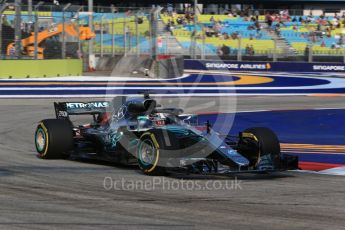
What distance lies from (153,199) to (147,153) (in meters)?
1.64

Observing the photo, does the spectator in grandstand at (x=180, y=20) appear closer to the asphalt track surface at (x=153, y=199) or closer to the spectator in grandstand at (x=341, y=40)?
the spectator in grandstand at (x=341, y=40)

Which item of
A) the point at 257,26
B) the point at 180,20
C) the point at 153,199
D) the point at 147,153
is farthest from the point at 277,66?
the point at 153,199

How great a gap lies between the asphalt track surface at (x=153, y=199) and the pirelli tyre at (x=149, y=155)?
4.2 inches

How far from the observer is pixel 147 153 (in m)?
8.73

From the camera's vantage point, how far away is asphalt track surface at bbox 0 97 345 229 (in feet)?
19.8

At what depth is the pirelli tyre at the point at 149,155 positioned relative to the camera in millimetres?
8461

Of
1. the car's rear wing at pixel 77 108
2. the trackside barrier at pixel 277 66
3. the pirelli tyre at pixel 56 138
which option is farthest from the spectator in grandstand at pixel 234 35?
the pirelli tyre at pixel 56 138

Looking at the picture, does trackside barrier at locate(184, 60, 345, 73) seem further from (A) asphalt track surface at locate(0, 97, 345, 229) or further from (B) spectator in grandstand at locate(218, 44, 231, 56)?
(A) asphalt track surface at locate(0, 97, 345, 229)

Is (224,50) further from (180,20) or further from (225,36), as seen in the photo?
(180,20)

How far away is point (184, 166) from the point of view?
27.6 feet

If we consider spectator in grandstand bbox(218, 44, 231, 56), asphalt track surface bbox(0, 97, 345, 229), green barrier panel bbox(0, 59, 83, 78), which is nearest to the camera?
asphalt track surface bbox(0, 97, 345, 229)

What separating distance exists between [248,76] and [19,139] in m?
22.6

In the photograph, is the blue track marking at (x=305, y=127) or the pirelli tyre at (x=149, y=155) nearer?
the pirelli tyre at (x=149, y=155)

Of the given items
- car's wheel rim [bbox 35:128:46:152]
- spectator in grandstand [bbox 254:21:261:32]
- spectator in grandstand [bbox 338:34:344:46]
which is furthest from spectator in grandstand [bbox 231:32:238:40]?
car's wheel rim [bbox 35:128:46:152]
